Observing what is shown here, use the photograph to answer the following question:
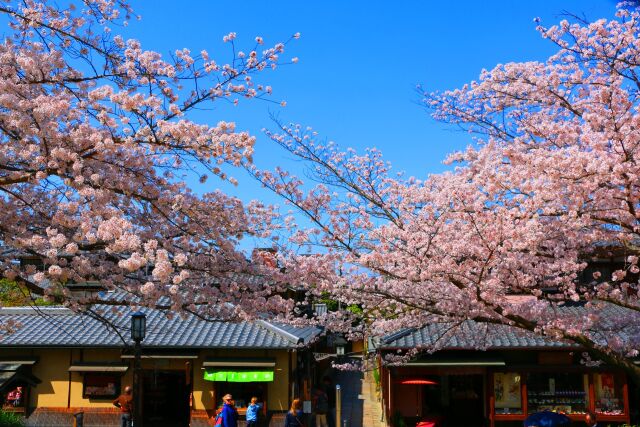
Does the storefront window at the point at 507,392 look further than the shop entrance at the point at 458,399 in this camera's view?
No

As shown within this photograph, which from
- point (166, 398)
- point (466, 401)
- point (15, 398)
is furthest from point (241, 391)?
point (466, 401)

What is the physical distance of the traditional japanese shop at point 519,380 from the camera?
16.2 meters

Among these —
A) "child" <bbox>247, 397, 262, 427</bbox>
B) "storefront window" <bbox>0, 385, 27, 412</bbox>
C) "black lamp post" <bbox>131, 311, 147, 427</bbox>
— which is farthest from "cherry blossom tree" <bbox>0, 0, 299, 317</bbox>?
"storefront window" <bbox>0, 385, 27, 412</bbox>

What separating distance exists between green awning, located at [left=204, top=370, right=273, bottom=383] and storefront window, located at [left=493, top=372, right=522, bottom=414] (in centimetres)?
616

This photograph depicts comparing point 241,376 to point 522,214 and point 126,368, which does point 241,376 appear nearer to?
point 126,368

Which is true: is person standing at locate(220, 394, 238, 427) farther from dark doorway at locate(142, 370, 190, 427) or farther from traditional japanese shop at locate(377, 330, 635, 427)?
dark doorway at locate(142, 370, 190, 427)

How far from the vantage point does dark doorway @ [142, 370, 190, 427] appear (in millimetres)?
18672

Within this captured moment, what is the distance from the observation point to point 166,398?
750 inches

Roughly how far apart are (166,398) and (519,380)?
34.6 feet

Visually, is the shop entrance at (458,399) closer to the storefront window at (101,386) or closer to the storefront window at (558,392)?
the storefront window at (558,392)

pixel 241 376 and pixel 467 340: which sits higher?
pixel 467 340

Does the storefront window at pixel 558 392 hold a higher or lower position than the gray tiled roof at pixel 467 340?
lower

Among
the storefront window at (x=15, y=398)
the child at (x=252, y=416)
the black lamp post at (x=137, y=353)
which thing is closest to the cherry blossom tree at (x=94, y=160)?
the black lamp post at (x=137, y=353)

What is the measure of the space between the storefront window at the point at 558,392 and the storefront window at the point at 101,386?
1125 cm
